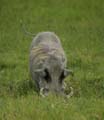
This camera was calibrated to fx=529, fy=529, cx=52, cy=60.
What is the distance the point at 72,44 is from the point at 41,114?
15.2 meters

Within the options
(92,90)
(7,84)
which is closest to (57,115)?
(92,90)

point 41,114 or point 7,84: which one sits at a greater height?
point 41,114

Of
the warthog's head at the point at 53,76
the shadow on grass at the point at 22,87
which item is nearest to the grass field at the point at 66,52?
the shadow on grass at the point at 22,87

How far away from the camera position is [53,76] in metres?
11.1

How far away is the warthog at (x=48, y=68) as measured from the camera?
10.9 metres

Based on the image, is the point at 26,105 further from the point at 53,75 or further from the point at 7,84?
the point at 7,84

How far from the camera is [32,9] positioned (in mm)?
30250

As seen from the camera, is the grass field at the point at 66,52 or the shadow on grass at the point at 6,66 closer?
the grass field at the point at 66,52

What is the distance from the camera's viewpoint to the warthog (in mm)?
10859

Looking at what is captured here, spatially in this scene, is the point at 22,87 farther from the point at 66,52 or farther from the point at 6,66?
the point at 66,52

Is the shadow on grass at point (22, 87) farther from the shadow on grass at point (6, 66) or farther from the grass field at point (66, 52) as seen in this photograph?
the shadow on grass at point (6, 66)

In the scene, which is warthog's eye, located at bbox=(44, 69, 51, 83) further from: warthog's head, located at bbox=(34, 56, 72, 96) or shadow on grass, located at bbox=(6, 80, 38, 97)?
shadow on grass, located at bbox=(6, 80, 38, 97)

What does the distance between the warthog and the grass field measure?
0.42 meters

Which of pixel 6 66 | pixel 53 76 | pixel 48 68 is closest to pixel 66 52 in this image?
pixel 6 66
